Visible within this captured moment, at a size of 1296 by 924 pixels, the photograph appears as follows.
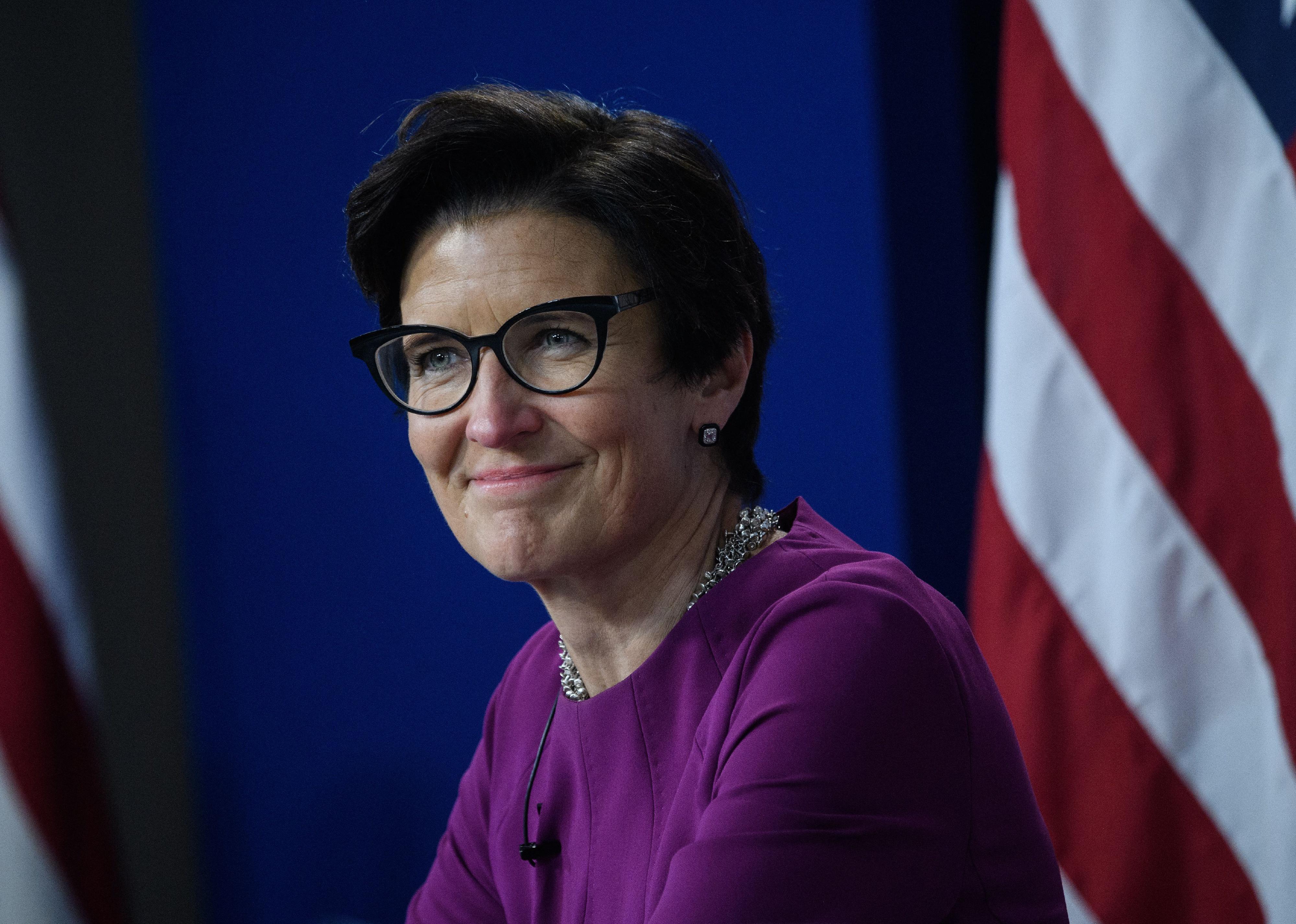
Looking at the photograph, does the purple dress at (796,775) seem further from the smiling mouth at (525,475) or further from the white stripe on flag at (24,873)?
the white stripe on flag at (24,873)

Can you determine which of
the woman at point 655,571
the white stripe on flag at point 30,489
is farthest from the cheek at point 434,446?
the white stripe on flag at point 30,489

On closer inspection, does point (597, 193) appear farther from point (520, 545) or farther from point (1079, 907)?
point (1079, 907)

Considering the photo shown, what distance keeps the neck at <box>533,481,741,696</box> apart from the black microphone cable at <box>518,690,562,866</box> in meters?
0.09

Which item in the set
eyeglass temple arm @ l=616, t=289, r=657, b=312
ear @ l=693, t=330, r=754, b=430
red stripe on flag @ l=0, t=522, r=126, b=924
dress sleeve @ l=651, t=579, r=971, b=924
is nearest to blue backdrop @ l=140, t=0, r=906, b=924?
red stripe on flag @ l=0, t=522, r=126, b=924

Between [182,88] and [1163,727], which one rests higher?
[182,88]

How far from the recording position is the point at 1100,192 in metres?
1.58

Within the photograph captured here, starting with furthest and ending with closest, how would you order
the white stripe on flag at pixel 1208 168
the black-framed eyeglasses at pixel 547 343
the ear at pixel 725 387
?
the white stripe on flag at pixel 1208 168 → the ear at pixel 725 387 → the black-framed eyeglasses at pixel 547 343

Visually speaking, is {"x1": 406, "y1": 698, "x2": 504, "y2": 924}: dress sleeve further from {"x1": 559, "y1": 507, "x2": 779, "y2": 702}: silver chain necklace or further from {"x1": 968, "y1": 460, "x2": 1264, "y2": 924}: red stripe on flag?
{"x1": 968, "y1": 460, "x2": 1264, "y2": 924}: red stripe on flag

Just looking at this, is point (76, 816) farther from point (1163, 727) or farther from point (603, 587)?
point (1163, 727)

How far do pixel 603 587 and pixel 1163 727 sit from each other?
914mm

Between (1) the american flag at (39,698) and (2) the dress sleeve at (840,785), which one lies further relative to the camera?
(1) the american flag at (39,698)

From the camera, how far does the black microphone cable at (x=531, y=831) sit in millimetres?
1098

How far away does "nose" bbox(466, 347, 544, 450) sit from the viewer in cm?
101

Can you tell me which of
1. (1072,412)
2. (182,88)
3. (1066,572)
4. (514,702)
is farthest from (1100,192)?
(182,88)
